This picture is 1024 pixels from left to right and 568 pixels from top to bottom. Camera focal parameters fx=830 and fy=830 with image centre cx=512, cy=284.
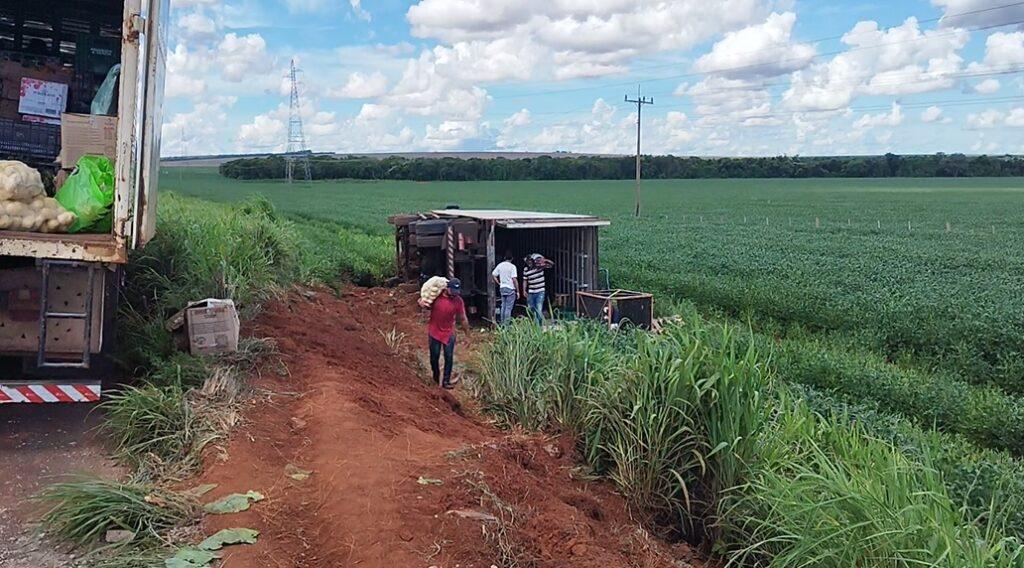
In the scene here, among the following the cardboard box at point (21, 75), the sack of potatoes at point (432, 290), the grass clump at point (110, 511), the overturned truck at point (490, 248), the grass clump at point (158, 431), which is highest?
the cardboard box at point (21, 75)

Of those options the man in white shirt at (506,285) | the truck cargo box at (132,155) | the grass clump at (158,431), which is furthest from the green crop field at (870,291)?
the truck cargo box at (132,155)

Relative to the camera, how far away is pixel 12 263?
237 inches

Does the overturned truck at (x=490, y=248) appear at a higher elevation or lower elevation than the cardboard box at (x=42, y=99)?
lower

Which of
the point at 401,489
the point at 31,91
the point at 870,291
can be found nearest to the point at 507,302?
the point at 31,91

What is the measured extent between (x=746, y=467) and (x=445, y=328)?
15.1 ft

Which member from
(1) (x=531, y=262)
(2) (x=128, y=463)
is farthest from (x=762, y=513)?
(1) (x=531, y=262)

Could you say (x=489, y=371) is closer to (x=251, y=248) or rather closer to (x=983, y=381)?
(x=251, y=248)

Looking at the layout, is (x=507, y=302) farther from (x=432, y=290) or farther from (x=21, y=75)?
(x=21, y=75)

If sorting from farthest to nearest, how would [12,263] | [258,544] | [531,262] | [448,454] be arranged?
[531,262], [12,263], [448,454], [258,544]

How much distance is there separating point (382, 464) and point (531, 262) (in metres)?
8.15

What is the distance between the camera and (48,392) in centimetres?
575

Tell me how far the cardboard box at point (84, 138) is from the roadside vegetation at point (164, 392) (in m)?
1.60

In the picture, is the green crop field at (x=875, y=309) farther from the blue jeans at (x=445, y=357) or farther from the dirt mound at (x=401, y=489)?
the blue jeans at (x=445, y=357)

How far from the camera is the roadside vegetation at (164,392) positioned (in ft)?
14.8
